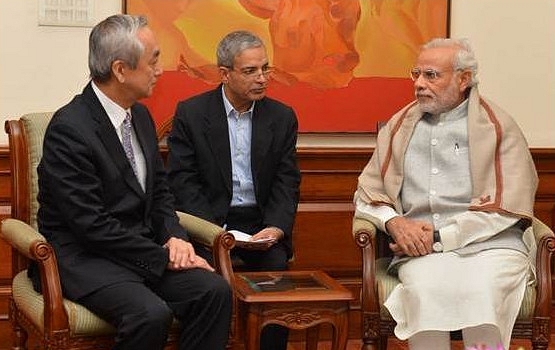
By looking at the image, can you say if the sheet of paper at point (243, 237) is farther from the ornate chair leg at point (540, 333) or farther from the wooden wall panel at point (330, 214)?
the ornate chair leg at point (540, 333)

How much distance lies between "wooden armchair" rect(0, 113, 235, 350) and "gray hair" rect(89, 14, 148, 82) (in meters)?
0.59

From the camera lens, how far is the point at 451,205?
458 centimetres

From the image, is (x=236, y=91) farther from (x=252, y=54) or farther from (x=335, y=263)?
(x=335, y=263)

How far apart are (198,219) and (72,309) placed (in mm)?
851

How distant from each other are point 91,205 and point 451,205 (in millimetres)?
1581

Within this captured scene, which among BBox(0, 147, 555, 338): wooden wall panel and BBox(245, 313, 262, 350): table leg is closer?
BBox(245, 313, 262, 350): table leg

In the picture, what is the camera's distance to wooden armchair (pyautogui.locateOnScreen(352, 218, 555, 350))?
14.3 ft

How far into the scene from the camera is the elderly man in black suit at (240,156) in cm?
482

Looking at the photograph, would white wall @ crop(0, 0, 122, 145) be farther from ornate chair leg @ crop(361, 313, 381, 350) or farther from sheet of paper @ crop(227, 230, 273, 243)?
ornate chair leg @ crop(361, 313, 381, 350)

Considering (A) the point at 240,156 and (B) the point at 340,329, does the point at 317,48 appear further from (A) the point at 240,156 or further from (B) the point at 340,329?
(B) the point at 340,329

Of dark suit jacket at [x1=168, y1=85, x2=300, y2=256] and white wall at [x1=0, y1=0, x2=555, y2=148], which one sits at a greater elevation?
white wall at [x1=0, y1=0, x2=555, y2=148]

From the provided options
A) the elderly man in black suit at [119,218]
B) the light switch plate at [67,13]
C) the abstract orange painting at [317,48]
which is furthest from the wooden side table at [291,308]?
the light switch plate at [67,13]

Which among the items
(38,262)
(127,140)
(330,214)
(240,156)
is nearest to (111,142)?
(127,140)

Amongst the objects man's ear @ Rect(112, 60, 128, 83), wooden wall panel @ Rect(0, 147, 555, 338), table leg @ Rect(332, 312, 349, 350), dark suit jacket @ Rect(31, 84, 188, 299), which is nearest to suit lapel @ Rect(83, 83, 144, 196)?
dark suit jacket @ Rect(31, 84, 188, 299)
